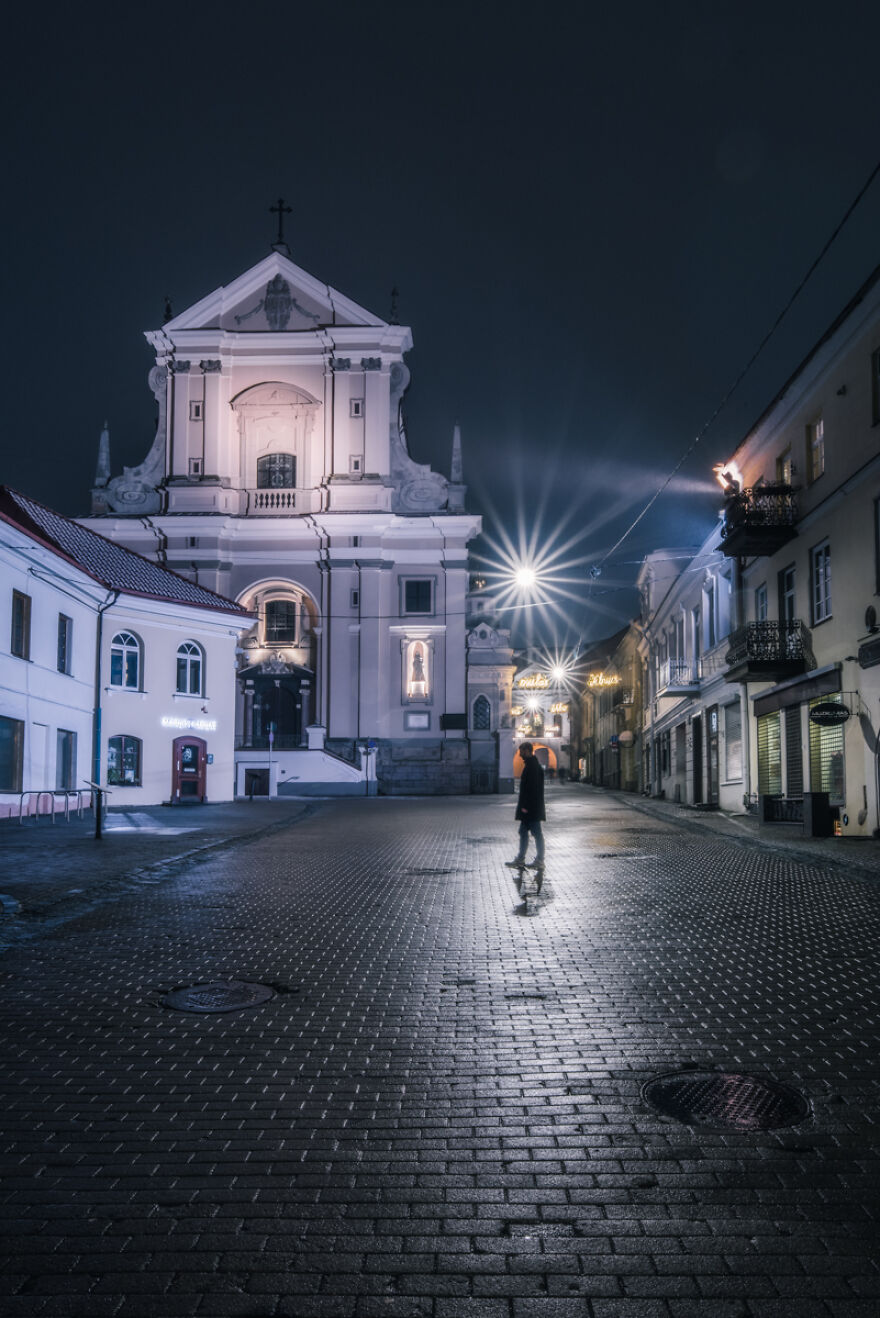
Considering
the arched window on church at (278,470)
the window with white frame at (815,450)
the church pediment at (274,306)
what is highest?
the church pediment at (274,306)

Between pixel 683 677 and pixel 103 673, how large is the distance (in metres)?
17.9

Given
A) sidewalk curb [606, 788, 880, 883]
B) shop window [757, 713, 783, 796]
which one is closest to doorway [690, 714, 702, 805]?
sidewalk curb [606, 788, 880, 883]

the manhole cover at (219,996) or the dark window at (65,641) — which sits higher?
the dark window at (65,641)

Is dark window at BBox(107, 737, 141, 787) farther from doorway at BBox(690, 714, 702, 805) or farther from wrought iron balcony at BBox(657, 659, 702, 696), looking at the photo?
doorway at BBox(690, 714, 702, 805)

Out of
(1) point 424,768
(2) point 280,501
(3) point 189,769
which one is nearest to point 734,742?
(3) point 189,769

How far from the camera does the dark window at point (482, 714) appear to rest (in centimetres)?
5303

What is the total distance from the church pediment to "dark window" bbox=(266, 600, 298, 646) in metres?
13.0

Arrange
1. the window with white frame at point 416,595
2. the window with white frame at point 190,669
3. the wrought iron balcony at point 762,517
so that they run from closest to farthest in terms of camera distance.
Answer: the wrought iron balcony at point 762,517 → the window with white frame at point 190,669 → the window with white frame at point 416,595

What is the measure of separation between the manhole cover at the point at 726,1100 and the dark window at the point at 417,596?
150 feet

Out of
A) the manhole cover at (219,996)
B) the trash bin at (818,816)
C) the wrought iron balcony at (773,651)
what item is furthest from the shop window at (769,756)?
the manhole cover at (219,996)

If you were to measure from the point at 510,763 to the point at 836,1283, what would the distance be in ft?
154

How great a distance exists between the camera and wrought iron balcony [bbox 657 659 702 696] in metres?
34.4

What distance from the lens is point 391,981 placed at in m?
7.36

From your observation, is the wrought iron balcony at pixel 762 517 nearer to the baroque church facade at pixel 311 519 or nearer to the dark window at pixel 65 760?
the dark window at pixel 65 760
